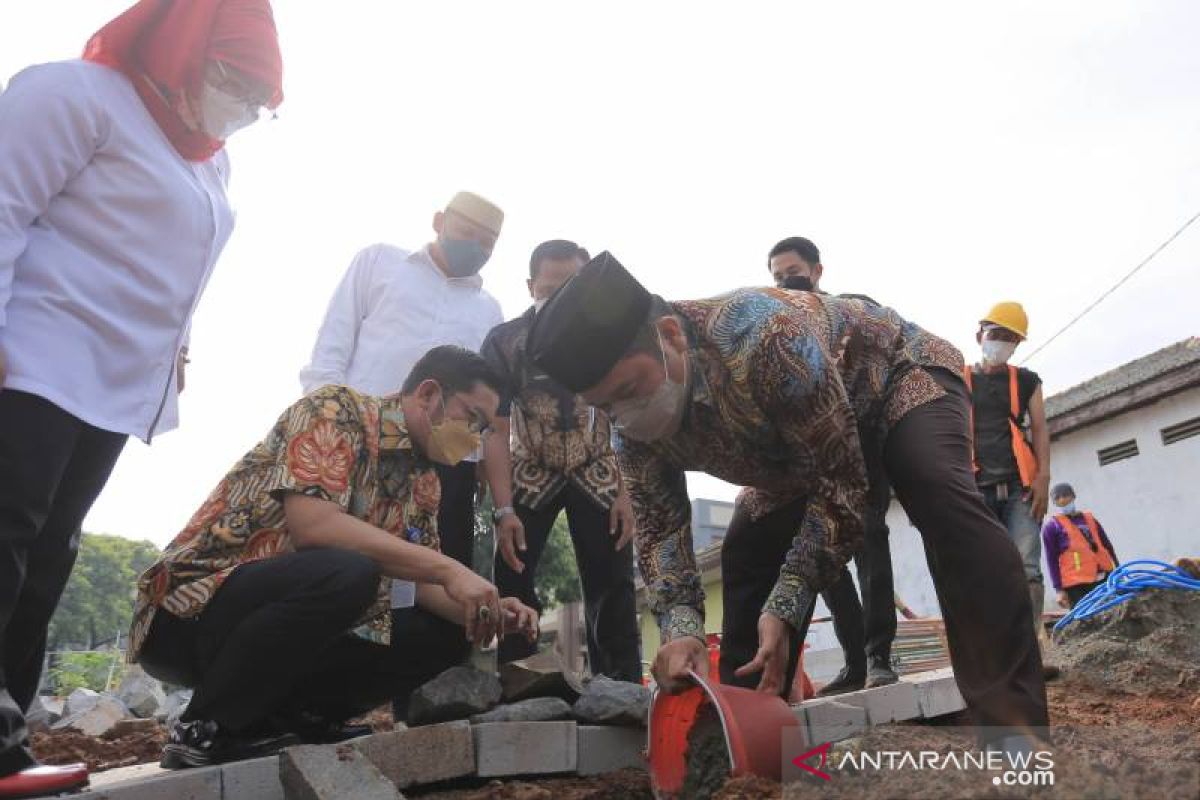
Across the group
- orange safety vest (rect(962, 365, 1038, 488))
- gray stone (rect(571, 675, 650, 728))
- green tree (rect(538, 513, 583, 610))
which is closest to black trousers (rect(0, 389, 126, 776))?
gray stone (rect(571, 675, 650, 728))

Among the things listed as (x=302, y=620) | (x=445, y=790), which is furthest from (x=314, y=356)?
(x=445, y=790)

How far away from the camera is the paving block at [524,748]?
2730 mm

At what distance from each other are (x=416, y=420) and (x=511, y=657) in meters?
1.24

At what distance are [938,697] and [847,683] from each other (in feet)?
1.42

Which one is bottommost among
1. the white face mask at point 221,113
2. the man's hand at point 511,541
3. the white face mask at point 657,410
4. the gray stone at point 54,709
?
the gray stone at point 54,709

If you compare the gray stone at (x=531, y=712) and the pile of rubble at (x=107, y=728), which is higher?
the gray stone at (x=531, y=712)

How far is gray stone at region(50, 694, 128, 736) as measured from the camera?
5.35 m

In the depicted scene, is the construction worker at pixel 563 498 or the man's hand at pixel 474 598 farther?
the construction worker at pixel 563 498

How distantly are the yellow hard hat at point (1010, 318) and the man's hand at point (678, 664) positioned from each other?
4172 mm

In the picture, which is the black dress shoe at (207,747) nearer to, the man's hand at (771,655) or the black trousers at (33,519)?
the black trousers at (33,519)

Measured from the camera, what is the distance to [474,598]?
2.55 metres

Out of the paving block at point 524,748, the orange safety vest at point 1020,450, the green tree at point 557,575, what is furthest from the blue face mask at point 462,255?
the green tree at point 557,575

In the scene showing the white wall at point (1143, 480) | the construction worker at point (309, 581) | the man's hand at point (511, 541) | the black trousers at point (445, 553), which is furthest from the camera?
the white wall at point (1143, 480)

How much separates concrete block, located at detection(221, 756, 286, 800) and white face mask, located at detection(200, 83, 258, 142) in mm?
1744
